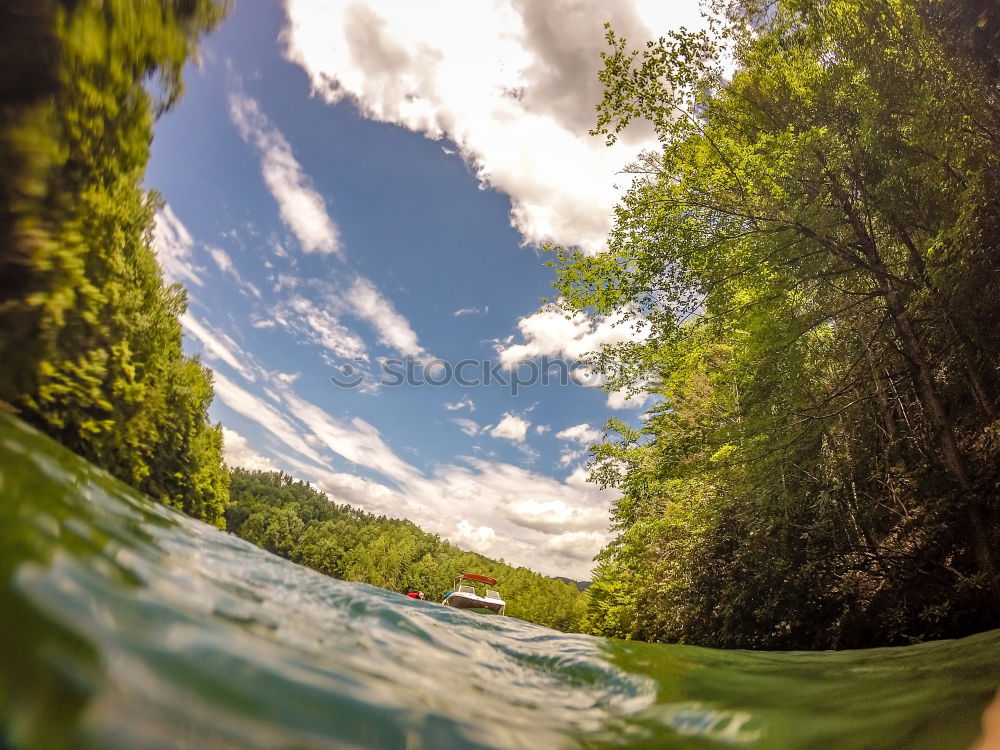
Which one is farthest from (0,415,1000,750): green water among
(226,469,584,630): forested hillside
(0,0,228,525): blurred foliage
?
(226,469,584,630): forested hillside

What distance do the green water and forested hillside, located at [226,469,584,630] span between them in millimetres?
1967

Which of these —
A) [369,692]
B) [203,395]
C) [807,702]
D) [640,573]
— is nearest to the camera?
[369,692]

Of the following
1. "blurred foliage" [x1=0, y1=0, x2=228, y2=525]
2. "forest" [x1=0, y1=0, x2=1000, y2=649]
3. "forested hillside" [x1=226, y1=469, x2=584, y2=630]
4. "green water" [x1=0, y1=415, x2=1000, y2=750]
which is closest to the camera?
"green water" [x1=0, y1=415, x2=1000, y2=750]

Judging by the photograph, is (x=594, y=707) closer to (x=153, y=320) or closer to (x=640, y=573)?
(x=153, y=320)

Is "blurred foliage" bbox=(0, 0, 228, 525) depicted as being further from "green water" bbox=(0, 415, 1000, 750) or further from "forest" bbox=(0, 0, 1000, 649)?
"forest" bbox=(0, 0, 1000, 649)

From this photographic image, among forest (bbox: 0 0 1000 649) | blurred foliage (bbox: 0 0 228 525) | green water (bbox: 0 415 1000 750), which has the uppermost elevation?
forest (bbox: 0 0 1000 649)

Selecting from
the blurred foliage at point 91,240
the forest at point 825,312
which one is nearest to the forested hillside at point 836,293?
the forest at point 825,312

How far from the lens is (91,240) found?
6.88 feet

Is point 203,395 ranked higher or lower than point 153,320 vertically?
lower

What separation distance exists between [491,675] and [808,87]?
1043cm

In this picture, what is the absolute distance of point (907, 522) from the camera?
27.0ft

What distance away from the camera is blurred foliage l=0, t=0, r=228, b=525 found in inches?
72.7

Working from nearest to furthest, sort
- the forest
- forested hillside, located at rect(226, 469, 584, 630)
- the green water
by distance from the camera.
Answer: the green water → forested hillside, located at rect(226, 469, 584, 630) → the forest

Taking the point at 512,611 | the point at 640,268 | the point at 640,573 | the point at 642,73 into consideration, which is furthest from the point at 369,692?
the point at 512,611
